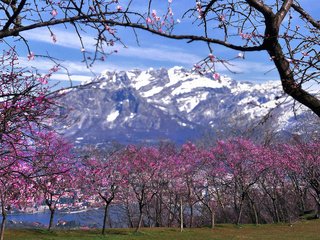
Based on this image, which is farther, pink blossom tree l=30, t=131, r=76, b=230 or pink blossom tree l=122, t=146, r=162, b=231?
pink blossom tree l=122, t=146, r=162, b=231

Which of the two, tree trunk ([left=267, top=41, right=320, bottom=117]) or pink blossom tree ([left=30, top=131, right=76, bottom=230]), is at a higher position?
tree trunk ([left=267, top=41, right=320, bottom=117])

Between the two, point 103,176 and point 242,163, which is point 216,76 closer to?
point 103,176

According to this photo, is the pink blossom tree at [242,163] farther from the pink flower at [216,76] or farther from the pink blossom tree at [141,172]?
the pink flower at [216,76]

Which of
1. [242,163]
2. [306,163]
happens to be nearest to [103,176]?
[242,163]

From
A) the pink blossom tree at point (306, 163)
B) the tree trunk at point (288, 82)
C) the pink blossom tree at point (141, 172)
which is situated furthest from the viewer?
the pink blossom tree at point (306, 163)

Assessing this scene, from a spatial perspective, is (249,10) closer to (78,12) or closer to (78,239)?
(78,12)

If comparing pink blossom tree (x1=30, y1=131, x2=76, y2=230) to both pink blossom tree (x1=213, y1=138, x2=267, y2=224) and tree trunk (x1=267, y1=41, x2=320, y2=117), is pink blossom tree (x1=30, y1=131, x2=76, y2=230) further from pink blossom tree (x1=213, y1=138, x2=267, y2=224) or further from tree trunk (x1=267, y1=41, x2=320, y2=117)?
pink blossom tree (x1=213, y1=138, x2=267, y2=224)

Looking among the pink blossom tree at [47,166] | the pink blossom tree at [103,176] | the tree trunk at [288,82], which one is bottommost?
the pink blossom tree at [47,166]

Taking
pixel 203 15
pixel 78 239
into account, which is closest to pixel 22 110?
pixel 203 15

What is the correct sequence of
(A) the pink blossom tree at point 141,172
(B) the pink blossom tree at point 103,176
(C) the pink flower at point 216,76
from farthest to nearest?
(A) the pink blossom tree at point 141,172, (B) the pink blossom tree at point 103,176, (C) the pink flower at point 216,76

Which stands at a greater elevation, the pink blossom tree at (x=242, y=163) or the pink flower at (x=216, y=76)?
the pink blossom tree at (x=242, y=163)

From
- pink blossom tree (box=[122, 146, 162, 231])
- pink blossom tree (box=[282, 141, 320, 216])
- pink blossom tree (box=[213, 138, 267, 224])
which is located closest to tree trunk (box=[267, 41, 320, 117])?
pink blossom tree (box=[122, 146, 162, 231])

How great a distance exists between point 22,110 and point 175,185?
48.4 m

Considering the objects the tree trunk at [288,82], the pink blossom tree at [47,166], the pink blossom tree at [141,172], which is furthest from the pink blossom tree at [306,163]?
the tree trunk at [288,82]
